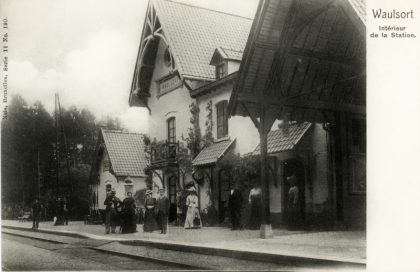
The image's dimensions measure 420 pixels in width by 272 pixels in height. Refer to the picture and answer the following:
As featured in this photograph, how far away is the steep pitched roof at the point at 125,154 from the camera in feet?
82.2

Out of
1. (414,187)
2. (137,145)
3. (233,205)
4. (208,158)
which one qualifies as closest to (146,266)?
(414,187)

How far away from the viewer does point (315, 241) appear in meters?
11.0

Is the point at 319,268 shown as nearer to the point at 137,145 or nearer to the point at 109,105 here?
the point at 109,105

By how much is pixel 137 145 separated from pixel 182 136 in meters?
5.02

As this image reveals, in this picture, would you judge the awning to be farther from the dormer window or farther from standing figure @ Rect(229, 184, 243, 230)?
the dormer window

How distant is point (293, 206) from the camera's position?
14.0 m

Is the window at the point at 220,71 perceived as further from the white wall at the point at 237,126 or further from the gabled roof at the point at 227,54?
the white wall at the point at 237,126

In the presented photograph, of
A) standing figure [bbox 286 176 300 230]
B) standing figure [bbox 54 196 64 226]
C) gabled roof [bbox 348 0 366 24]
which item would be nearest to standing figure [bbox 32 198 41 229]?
standing figure [bbox 54 196 64 226]

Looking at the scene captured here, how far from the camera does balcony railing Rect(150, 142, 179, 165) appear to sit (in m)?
20.6

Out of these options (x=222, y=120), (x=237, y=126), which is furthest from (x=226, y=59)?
(x=237, y=126)

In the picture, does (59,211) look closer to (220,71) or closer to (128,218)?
(128,218)

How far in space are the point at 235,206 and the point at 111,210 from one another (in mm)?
4005

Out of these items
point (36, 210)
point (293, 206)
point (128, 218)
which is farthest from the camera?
point (36, 210)

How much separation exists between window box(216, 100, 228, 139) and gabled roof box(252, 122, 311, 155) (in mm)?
2927
